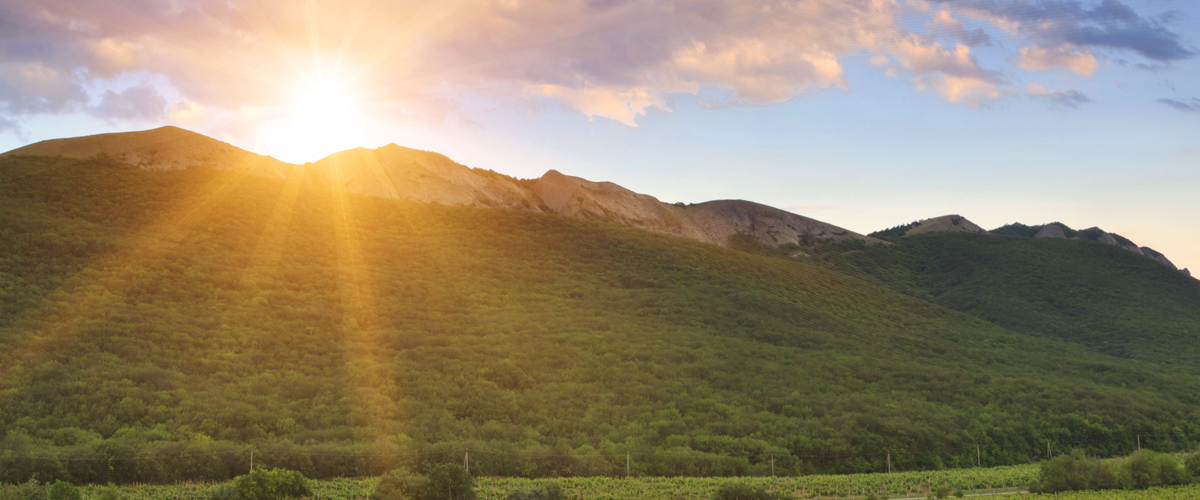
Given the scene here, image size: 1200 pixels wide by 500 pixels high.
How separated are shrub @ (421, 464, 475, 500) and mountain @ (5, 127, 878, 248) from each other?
5961 cm

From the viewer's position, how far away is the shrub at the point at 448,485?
1977 centimetres

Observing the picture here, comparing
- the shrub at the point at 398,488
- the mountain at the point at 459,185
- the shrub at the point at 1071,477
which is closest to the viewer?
the shrub at the point at 398,488

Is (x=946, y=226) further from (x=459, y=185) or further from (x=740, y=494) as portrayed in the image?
(x=740, y=494)

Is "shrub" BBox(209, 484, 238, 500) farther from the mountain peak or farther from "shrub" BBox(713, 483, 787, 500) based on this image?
the mountain peak

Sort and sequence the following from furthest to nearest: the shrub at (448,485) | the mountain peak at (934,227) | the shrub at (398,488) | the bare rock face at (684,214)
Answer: the mountain peak at (934,227), the bare rock face at (684,214), the shrub at (448,485), the shrub at (398,488)

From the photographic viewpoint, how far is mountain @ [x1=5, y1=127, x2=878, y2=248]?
234 feet

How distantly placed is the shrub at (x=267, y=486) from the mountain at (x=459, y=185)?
194 ft

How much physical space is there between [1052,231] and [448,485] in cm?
14386

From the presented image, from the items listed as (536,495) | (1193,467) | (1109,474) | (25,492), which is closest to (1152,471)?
(1109,474)

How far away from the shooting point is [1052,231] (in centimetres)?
13350

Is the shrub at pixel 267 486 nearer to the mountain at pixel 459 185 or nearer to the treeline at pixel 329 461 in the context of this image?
the treeline at pixel 329 461

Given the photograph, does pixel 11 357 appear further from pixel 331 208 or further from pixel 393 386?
pixel 331 208

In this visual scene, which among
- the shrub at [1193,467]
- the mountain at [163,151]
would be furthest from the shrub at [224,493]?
the mountain at [163,151]

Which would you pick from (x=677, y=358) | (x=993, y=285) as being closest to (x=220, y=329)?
(x=677, y=358)
